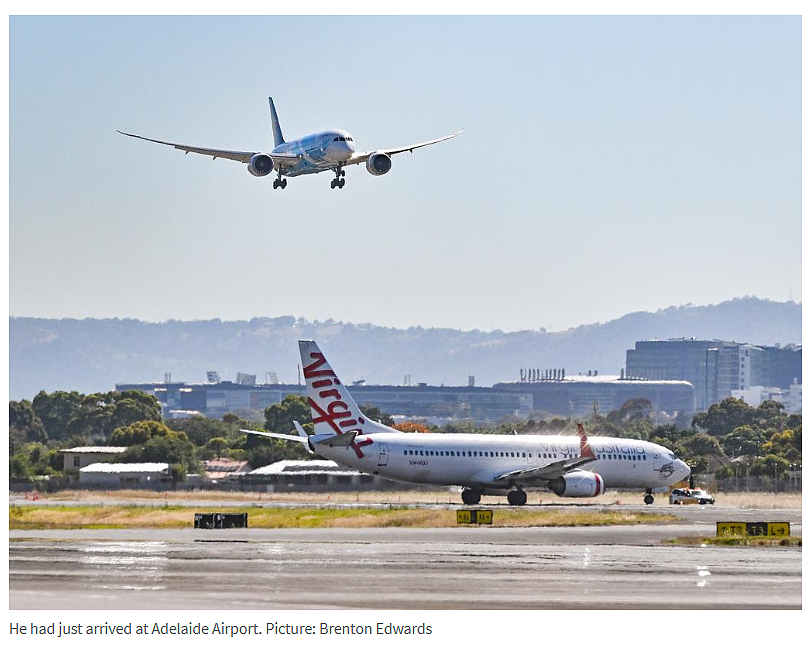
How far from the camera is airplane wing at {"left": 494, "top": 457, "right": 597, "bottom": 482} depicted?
7050 centimetres

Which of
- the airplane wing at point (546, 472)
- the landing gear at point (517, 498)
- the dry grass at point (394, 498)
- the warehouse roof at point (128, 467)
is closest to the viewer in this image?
the airplane wing at point (546, 472)

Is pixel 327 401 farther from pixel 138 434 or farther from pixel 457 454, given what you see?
pixel 138 434

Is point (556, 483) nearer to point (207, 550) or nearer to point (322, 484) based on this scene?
point (322, 484)

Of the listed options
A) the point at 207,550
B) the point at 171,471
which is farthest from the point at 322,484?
the point at 207,550

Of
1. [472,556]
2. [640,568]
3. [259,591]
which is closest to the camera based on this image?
[259,591]

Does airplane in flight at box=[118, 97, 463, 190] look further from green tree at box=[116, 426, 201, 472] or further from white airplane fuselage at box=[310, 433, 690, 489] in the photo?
green tree at box=[116, 426, 201, 472]

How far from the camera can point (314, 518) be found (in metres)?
57.2

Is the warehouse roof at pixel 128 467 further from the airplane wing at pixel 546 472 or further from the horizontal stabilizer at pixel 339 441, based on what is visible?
the airplane wing at pixel 546 472

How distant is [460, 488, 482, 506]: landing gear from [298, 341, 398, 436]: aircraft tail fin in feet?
17.6

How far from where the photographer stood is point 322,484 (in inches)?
3647

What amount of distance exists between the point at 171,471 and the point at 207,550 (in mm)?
64094

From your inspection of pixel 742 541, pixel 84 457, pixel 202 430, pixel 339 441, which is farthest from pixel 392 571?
pixel 202 430

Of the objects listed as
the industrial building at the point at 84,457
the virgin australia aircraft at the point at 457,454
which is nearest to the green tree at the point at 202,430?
the industrial building at the point at 84,457

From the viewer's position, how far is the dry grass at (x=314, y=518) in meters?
54.0
